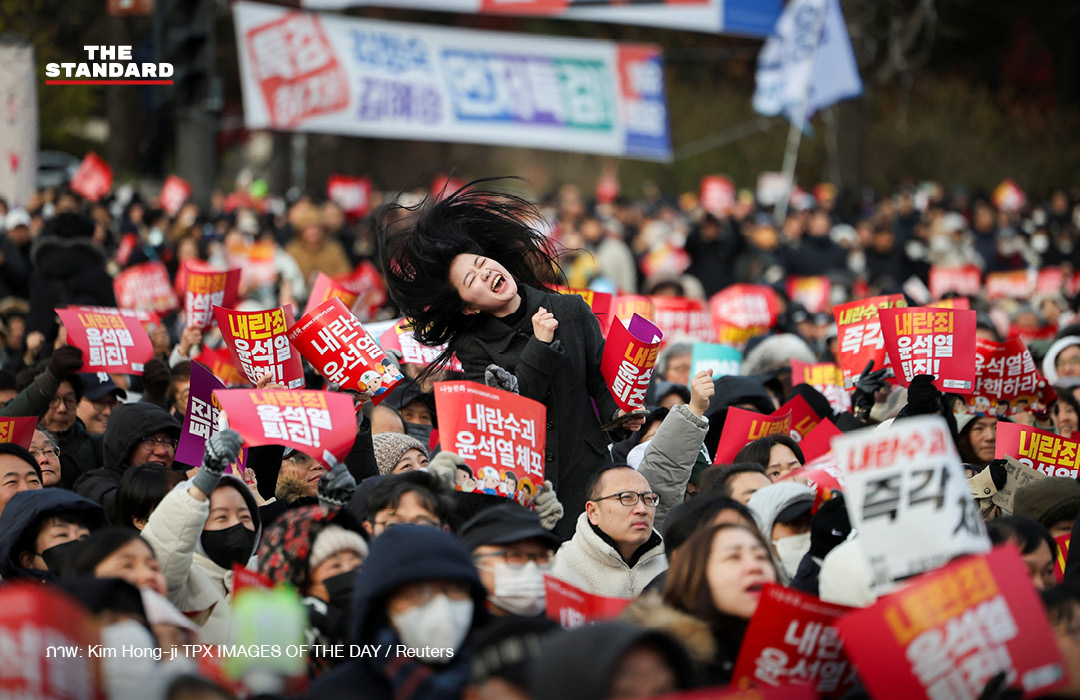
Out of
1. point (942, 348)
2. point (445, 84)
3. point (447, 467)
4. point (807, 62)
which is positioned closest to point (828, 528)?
point (447, 467)

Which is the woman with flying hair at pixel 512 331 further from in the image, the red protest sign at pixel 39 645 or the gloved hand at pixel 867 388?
the red protest sign at pixel 39 645

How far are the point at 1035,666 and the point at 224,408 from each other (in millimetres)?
2566

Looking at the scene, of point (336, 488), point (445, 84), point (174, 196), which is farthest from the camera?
point (445, 84)

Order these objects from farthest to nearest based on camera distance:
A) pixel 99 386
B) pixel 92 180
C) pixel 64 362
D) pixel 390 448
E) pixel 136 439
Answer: pixel 92 180, pixel 99 386, pixel 64 362, pixel 136 439, pixel 390 448

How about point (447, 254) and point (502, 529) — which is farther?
point (447, 254)

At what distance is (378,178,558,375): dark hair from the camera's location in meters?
5.41

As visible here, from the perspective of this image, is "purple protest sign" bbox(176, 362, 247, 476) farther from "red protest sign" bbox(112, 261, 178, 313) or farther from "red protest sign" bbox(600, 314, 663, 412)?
"red protest sign" bbox(112, 261, 178, 313)

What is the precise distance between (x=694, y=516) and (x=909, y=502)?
0.84 metres

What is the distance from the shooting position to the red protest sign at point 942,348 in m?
5.73

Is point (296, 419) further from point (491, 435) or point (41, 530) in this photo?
point (41, 530)

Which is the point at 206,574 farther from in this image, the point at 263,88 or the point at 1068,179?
the point at 1068,179

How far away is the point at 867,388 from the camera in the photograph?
5.96 m

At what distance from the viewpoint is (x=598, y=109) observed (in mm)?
18547

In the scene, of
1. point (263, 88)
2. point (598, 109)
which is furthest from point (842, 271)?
point (263, 88)
